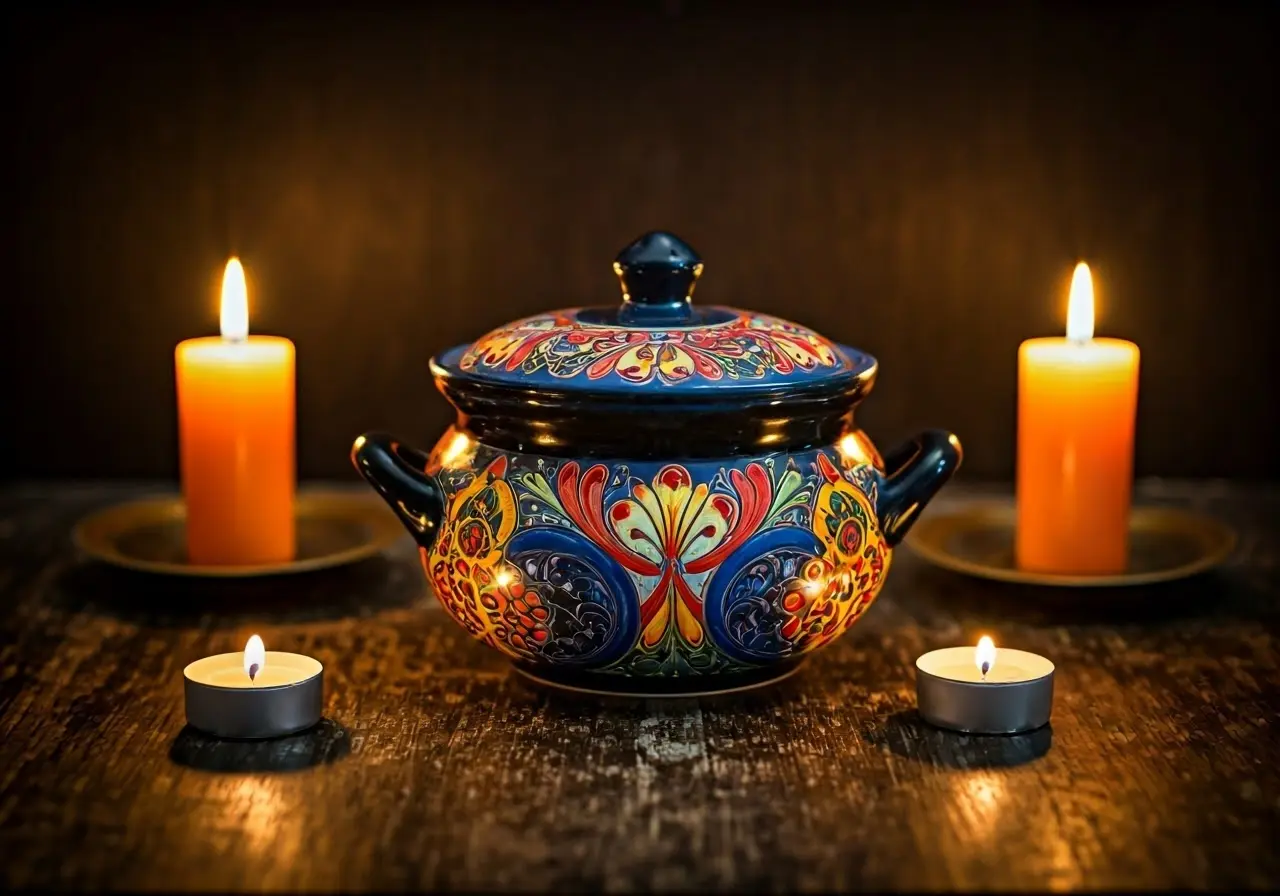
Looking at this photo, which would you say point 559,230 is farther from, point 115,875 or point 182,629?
point 115,875

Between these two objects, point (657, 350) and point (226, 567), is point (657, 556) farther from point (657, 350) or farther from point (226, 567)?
point (226, 567)

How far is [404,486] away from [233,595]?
24 centimetres

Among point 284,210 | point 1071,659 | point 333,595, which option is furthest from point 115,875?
point 284,210

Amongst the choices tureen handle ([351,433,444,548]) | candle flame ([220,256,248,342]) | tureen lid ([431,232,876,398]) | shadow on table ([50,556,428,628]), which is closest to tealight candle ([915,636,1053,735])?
tureen lid ([431,232,876,398])

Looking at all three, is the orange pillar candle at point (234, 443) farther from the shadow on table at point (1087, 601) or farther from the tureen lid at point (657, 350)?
the shadow on table at point (1087, 601)

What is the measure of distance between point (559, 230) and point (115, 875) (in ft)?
2.53

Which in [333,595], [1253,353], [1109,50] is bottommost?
[333,595]

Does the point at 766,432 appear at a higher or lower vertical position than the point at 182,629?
higher

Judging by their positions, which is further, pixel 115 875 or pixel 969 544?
pixel 969 544

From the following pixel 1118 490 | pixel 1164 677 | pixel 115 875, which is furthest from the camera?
pixel 1118 490

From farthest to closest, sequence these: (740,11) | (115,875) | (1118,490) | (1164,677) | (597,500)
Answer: (740,11) < (1118,490) < (1164,677) < (597,500) < (115,875)

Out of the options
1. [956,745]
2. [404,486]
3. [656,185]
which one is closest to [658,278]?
[404,486]

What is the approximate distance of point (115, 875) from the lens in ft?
2.11

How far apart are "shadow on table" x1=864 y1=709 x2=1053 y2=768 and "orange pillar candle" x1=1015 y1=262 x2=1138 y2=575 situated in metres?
0.26
